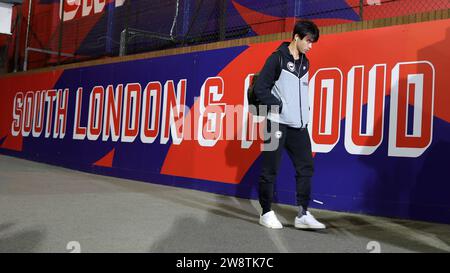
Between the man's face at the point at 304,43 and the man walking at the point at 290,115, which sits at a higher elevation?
the man's face at the point at 304,43

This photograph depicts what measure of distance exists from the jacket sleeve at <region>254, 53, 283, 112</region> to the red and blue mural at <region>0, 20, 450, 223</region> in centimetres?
140

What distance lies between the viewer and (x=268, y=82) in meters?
3.44

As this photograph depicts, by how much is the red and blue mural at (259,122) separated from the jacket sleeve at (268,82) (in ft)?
4.58

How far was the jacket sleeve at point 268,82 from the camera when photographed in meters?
3.39

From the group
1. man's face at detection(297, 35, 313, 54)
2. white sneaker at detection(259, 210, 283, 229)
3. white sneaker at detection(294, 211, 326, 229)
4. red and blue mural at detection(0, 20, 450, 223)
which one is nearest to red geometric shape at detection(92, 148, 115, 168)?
red and blue mural at detection(0, 20, 450, 223)

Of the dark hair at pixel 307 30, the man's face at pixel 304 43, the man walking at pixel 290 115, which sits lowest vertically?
the man walking at pixel 290 115

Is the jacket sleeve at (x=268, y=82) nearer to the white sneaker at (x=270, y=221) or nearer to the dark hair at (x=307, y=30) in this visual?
the dark hair at (x=307, y=30)

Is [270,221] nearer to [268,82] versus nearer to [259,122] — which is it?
[268,82]

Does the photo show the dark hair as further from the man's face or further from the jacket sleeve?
the jacket sleeve

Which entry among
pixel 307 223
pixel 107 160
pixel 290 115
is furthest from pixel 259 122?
pixel 107 160

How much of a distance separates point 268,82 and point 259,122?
1.95 meters

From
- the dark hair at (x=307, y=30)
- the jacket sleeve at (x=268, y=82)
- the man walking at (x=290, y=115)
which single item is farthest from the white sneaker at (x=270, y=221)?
the dark hair at (x=307, y=30)
